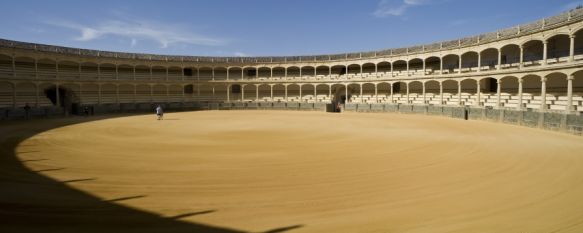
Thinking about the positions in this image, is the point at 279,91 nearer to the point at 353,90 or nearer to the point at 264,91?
the point at 264,91

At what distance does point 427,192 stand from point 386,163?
2946mm

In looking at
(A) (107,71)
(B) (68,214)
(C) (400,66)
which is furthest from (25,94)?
(C) (400,66)

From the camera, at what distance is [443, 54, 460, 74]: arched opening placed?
126 feet

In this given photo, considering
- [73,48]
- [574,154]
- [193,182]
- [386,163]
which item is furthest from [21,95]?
[574,154]

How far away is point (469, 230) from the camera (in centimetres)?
550

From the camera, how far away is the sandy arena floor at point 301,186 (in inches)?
233

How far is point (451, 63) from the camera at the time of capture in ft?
131

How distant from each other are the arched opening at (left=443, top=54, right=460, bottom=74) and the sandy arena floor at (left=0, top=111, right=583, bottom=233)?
26.8m

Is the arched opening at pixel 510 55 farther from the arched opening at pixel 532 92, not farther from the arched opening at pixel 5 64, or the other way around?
the arched opening at pixel 5 64

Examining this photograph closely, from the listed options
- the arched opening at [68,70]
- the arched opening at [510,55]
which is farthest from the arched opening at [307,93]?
the arched opening at [68,70]

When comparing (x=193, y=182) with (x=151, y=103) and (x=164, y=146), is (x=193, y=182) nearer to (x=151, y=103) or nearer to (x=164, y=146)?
(x=164, y=146)

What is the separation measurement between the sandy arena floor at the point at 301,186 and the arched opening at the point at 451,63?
1057 inches

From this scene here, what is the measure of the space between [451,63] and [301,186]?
38455 millimetres

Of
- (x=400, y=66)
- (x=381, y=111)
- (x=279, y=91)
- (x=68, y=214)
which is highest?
(x=400, y=66)
